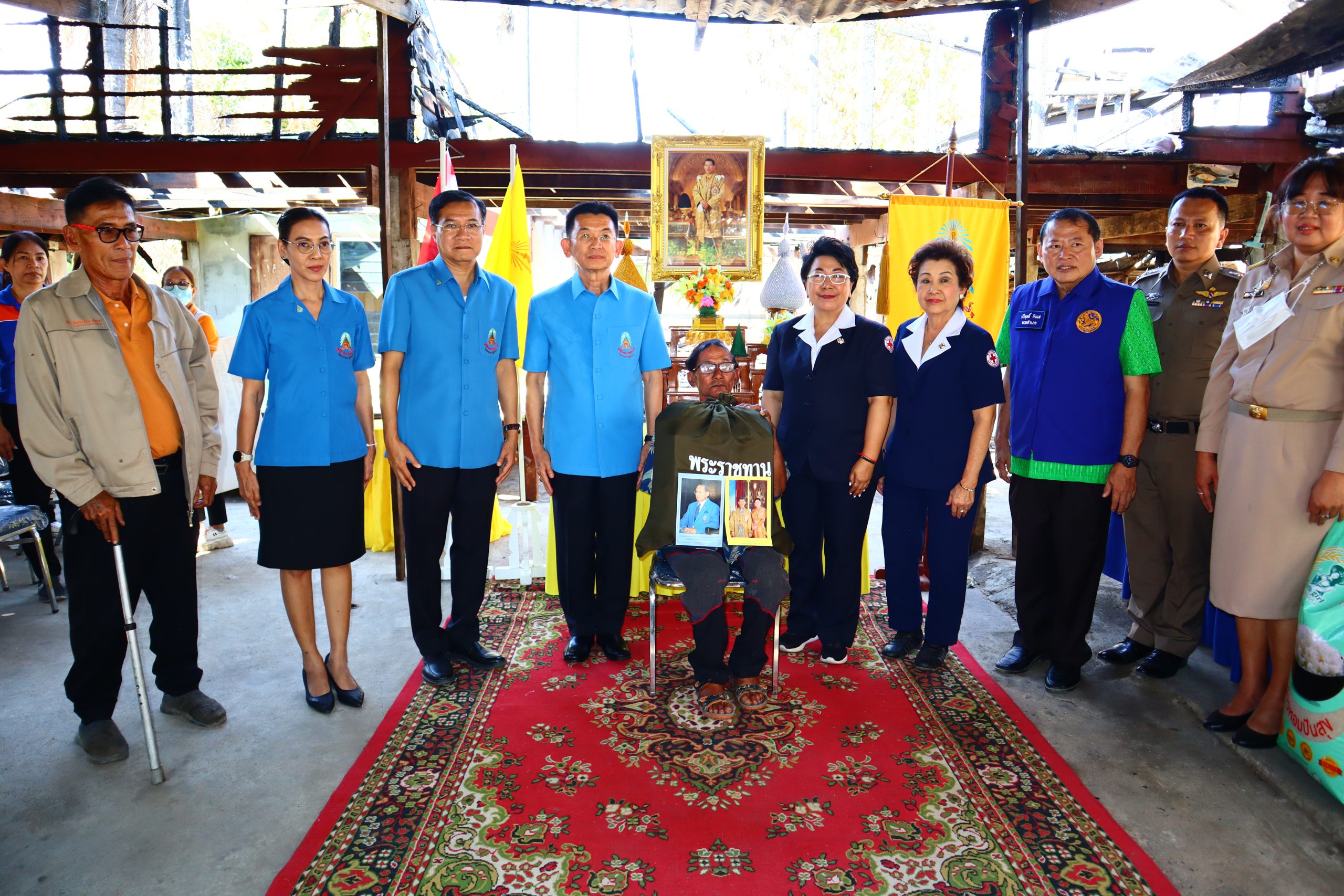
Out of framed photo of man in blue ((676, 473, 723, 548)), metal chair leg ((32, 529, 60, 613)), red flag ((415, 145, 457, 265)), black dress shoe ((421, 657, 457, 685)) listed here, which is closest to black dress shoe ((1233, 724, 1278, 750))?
framed photo of man in blue ((676, 473, 723, 548))

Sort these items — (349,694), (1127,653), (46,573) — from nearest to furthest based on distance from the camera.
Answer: (349,694) < (1127,653) < (46,573)

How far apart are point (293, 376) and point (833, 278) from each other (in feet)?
6.28

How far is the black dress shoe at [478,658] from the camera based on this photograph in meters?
3.12

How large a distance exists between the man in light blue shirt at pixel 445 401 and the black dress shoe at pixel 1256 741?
104 inches

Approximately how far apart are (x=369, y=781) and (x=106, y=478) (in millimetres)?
1239

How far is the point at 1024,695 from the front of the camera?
2959mm

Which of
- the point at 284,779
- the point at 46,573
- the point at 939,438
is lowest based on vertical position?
the point at 284,779

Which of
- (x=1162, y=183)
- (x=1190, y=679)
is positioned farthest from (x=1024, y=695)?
(x=1162, y=183)

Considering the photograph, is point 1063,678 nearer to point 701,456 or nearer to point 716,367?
point 701,456

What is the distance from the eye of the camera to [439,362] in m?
2.87

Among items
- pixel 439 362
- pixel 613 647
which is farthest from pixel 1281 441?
pixel 439 362

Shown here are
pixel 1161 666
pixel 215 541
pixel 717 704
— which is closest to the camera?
pixel 717 704

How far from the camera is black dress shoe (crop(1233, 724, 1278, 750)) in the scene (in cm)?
251

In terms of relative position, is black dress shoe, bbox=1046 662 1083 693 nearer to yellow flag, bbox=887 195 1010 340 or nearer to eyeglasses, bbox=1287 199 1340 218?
eyeglasses, bbox=1287 199 1340 218
